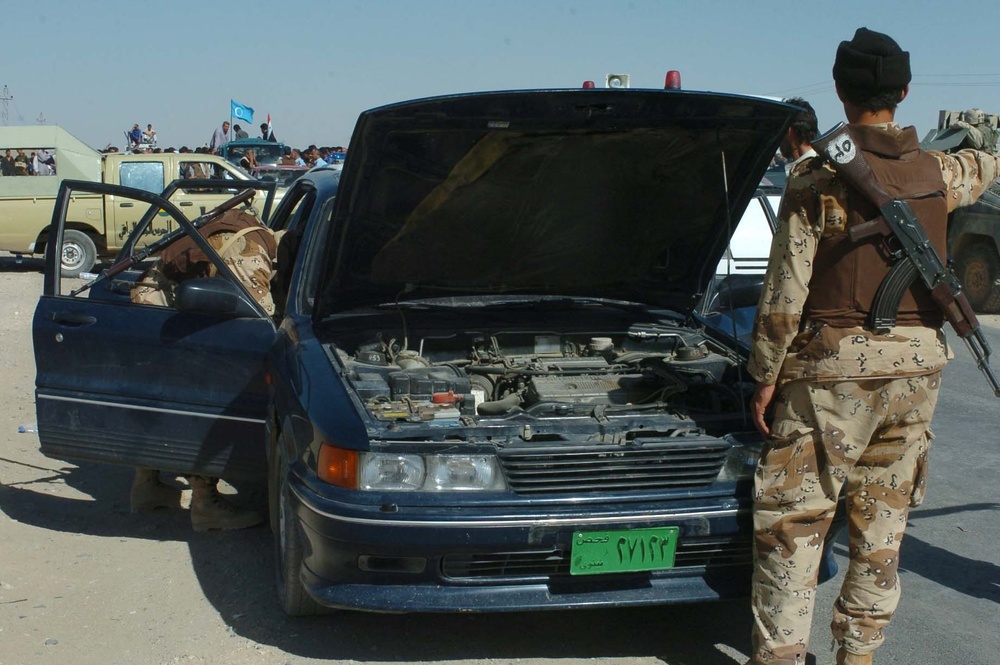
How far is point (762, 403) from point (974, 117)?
11.1 metres

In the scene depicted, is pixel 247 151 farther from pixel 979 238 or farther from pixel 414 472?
pixel 414 472

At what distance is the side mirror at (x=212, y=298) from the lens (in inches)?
172

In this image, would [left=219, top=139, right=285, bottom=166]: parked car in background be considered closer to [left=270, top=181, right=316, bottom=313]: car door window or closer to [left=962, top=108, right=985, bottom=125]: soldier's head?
[left=962, top=108, right=985, bottom=125]: soldier's head

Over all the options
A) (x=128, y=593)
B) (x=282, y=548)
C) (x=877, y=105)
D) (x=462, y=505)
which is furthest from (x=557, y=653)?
(x=877, y=105)

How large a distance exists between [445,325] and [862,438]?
194 cm

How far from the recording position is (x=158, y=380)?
458 centimetres

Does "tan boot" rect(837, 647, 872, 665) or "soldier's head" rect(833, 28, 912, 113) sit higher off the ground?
"soldier's head" rect(833, 28, 912, 113)

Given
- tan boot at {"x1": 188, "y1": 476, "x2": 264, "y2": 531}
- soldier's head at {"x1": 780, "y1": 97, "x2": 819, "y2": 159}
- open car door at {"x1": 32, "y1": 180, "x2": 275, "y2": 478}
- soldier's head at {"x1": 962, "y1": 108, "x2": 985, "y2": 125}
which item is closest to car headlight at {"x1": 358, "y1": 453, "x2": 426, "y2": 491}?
open car door at {"x1": 32, "y1": 180, "x2": 275, "y2": 478}

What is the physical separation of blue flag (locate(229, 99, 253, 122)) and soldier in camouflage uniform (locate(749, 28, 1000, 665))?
2562 centimetres

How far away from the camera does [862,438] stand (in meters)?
3.20

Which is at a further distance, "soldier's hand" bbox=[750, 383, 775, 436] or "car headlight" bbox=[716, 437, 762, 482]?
"car headlight" bbox=[716, 437, 762, 482]

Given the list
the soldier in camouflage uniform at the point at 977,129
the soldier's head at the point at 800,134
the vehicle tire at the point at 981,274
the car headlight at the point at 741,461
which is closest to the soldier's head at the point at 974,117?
the soldier in camouflage uniform at the point at 977,129

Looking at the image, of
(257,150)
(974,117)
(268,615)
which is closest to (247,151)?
(257,150)

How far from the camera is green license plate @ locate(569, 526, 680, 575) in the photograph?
3.31m
